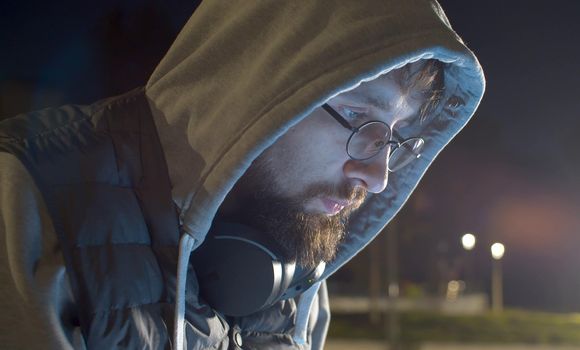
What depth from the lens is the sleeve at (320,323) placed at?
6.48 feet

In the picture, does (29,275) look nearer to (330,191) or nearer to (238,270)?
(238,270)

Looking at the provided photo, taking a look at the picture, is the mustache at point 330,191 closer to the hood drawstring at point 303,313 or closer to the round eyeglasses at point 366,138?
the round eyeglasses at point 366,138

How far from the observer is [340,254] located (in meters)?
1.91

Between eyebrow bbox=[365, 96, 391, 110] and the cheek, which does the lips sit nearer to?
the cheek

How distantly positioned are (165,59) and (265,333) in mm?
609

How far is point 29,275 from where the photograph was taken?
1.11m

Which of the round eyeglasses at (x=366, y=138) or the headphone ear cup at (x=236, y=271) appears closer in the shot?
the headphone ear cup at (x=236, y=271)

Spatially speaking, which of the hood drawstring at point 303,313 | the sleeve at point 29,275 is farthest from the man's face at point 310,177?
the sleeve at point 29,275

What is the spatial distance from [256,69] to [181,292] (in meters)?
0.42

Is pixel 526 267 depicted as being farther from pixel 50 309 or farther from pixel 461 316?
pixel 50 309

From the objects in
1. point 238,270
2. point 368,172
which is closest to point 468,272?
point 368,172

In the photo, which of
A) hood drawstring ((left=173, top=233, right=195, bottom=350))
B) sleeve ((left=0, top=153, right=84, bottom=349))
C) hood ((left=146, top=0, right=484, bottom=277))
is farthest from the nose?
sleeve ((left=0, top=153, right=84, bottom=349))

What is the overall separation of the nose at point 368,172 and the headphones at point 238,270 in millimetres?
234

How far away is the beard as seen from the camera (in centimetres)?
158
